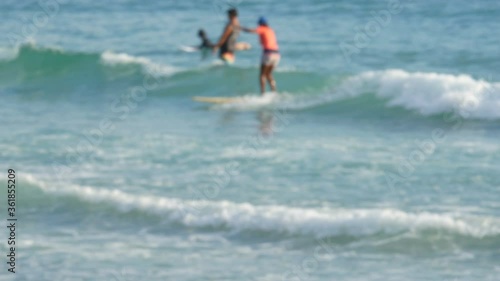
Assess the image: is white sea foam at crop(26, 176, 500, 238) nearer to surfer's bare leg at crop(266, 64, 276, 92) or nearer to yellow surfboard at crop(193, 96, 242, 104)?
yellow surfboard at crop(193, 96, 242, 104)

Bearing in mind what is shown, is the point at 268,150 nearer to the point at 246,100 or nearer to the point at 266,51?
the point at 266,51

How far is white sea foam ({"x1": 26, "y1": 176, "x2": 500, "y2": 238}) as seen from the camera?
496 inches

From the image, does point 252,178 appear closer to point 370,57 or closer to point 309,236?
point 309,236

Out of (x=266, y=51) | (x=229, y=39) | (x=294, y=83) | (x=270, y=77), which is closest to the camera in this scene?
(x=266, y=51)

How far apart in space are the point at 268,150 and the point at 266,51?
4595 mm

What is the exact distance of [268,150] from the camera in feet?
55.0

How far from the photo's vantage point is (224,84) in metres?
23.4

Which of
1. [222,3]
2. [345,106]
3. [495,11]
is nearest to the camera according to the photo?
[345,106]

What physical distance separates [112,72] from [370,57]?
17.2 feet

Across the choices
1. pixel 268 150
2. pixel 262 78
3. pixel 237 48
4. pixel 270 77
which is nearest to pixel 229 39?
pixel 237 48

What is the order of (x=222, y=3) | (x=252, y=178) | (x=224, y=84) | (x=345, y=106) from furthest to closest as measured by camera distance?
(x=222, y=3) → (x=224, y=84) → (x=345, y=106) → (x=252, y=178)

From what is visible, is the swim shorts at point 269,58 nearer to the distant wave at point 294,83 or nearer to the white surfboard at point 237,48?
the distant wave at point 294,83

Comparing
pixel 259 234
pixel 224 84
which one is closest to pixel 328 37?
pixel 224 84

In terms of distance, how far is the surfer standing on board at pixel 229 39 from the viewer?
2195 centimetres
